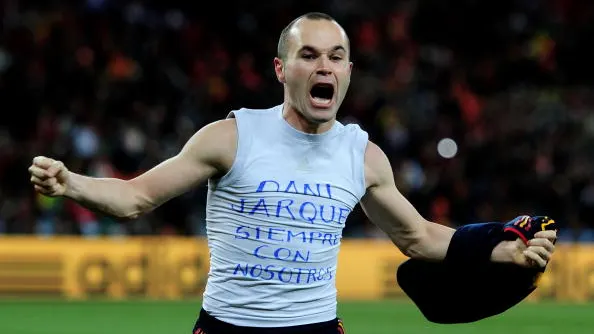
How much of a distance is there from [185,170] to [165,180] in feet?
0.29

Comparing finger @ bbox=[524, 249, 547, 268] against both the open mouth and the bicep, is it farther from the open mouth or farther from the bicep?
the bicep

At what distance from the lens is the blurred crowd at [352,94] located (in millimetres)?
17188

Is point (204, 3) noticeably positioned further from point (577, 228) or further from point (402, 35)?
point (577, 228)

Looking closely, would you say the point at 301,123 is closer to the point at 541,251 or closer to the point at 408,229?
the point at 408,229

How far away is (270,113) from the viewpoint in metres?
5.19

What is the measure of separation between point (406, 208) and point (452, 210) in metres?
12.4

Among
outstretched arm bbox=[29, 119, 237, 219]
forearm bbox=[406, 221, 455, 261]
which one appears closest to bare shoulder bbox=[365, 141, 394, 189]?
forearm bbox=[406, 221, 455, 261]

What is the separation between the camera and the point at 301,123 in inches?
202

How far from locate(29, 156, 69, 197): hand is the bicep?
0.38m

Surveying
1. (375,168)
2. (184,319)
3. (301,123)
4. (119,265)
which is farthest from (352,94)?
(301,123)

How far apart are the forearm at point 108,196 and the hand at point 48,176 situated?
0.16ft

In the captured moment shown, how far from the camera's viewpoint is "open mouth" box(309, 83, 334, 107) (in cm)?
500

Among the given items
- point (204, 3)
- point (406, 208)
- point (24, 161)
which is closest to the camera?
point (406, 208)

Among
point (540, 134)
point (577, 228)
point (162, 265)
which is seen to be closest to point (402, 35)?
point (540, 134)
